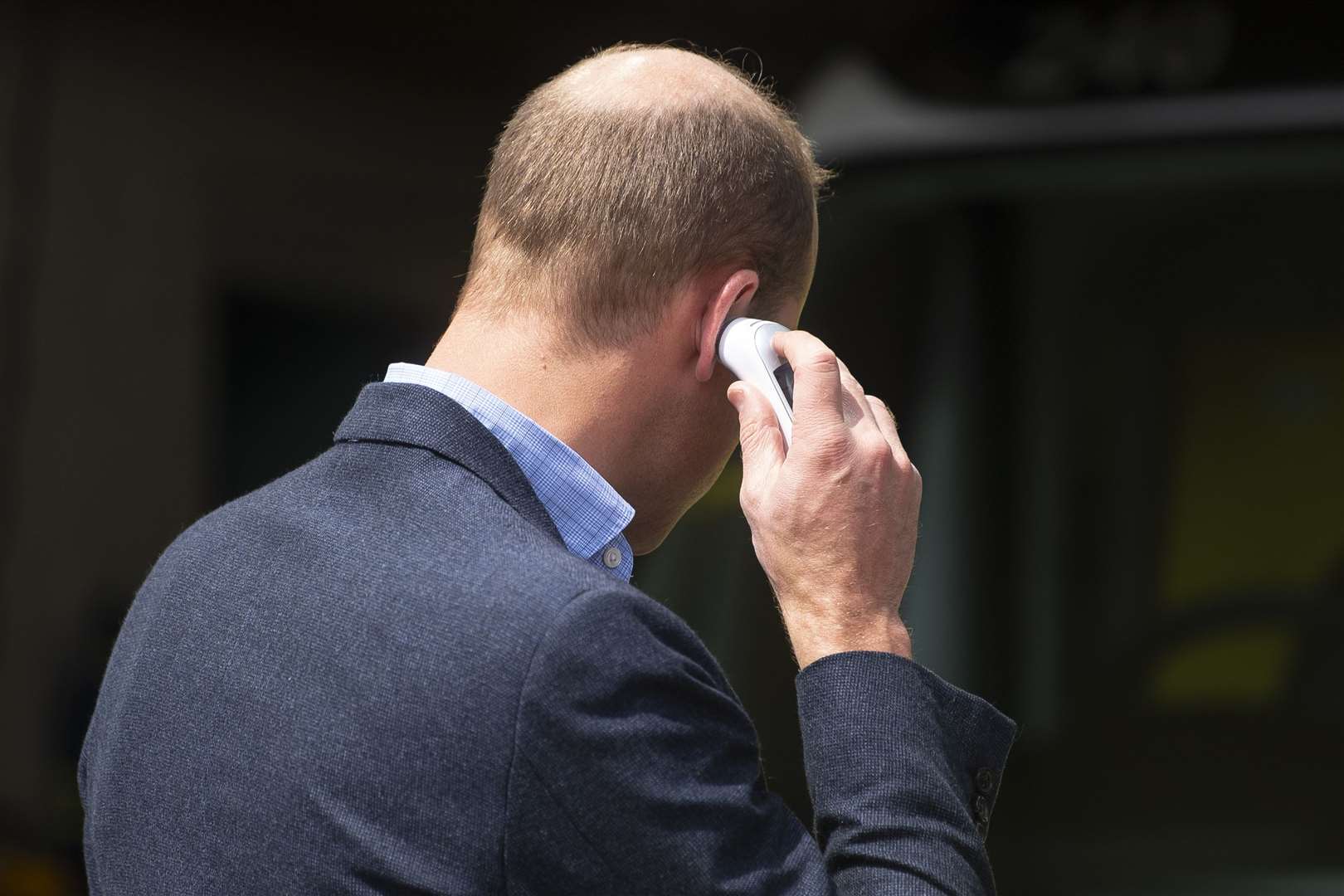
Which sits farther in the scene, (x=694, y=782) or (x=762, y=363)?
(x=762, y=363)

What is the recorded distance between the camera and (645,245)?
51.8 inches

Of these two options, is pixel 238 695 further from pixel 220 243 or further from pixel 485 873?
pixel 220 243

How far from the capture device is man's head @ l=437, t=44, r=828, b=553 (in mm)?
1317

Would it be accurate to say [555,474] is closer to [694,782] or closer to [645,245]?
[645,245]

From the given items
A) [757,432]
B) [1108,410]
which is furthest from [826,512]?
[1108,410]

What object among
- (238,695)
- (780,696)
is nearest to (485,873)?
(238,695)

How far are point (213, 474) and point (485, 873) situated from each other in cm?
456

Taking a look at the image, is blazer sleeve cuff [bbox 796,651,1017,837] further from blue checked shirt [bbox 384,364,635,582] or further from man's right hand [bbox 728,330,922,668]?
blue checked shirt [bbox 384,364,635,582]

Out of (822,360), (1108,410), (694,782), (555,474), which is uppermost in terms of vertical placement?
(822,360)

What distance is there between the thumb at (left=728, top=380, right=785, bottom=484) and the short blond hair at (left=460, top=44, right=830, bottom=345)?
0.29ft

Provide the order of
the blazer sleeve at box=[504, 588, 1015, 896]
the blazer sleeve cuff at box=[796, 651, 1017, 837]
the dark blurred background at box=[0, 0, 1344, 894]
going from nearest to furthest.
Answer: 1. the blazer sleeve at box=[504, 588, 1015, 896]
2. the blazer sleeve cuff at box=[796, 651, 1017, 837]
3. the dark blurred background at box=[0, 0, 1344, 894]

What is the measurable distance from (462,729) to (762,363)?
379 mm

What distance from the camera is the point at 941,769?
1.21 metres

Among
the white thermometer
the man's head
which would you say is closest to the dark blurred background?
the man's head
